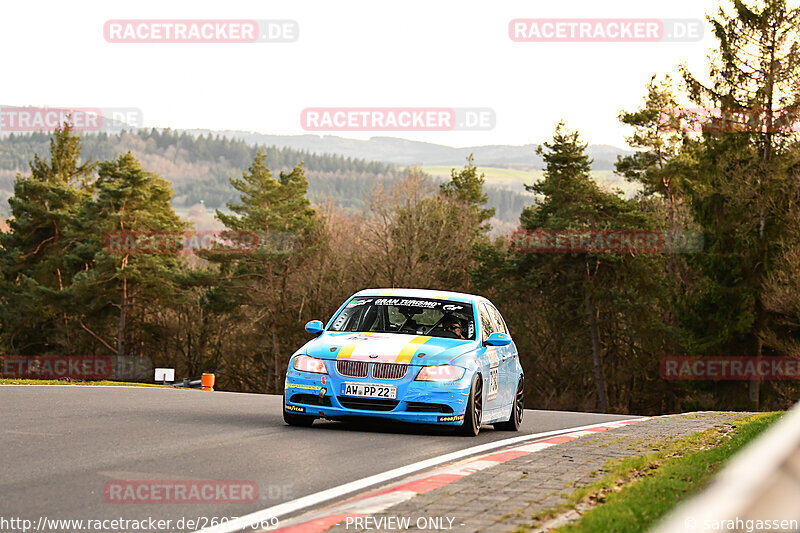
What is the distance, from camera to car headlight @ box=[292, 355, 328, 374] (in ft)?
38.2

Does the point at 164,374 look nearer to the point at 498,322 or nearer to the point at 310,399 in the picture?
the point at 498,322

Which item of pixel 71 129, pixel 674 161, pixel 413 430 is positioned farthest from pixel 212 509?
pixel 71 129

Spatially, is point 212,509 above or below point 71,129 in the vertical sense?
below

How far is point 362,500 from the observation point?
700 centimetres

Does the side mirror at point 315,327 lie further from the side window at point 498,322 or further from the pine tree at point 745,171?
the pine tree at point 745,171

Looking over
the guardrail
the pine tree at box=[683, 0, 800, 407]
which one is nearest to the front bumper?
the guardrail

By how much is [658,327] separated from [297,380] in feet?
151

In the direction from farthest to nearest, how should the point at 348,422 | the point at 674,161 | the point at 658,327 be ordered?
the point at 674,161, the point at 658,327, the point at 348,422

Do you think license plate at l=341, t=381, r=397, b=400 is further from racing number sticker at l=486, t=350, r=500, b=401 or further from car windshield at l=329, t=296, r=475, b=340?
racing number sticker at l=486, t=350, r=500, b=401

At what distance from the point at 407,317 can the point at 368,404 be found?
169 cm

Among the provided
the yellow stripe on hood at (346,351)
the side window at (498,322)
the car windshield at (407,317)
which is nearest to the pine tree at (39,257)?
the side window at (498,322)

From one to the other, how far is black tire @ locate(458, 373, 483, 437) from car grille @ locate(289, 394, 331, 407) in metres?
1.55

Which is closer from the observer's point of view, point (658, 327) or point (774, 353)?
point (774, 353)

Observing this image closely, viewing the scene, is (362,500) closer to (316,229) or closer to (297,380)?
(297,380)
